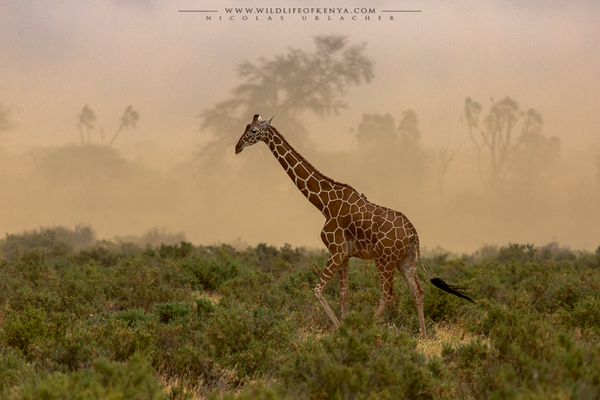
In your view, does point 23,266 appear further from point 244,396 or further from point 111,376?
point 244,396

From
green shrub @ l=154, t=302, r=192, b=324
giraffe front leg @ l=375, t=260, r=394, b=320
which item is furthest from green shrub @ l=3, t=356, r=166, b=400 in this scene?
giraffe front leg @ l=375, t=260, r=394, b=320

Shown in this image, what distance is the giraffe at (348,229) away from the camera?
26.0ft

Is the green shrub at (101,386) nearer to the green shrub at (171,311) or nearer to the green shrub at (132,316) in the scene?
the green shrub at (132,316)

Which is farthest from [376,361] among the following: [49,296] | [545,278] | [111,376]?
[545,278]

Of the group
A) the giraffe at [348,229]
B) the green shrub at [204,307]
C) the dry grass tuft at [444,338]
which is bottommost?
the dry grass tuft at [444,338]

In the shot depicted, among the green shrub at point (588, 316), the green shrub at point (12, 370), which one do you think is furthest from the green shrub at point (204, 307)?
the green shrub at point (588, 316)

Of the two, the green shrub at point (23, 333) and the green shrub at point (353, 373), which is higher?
the green shrub at point (353, 373)

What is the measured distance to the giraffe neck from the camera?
8328 millimetres

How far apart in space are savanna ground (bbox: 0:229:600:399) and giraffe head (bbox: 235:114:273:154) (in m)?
2.59

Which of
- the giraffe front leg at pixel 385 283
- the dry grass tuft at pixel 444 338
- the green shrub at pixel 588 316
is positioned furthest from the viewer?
the green shrub at pixel 588 316

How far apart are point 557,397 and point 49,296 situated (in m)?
9.03

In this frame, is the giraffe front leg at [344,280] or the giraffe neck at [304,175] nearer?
the giraffe front leg at [344,280]

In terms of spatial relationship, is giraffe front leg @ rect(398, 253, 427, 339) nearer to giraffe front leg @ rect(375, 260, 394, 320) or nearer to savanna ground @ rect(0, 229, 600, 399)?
giraffe front leg @ rect(375, 260, 394, 320)

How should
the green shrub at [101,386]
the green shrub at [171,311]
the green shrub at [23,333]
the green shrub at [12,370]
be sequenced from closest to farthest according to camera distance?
1. the green shrub at [101,386]
2. the green shrub at [12,370]
3. the green shrub at [23,333]
4. the green shrub at [171,311]
